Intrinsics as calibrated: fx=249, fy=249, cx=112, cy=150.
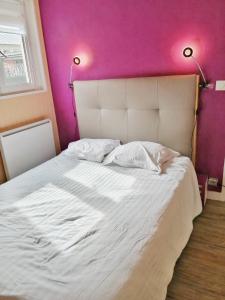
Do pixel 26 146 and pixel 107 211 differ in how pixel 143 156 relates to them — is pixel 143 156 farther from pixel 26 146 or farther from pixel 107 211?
pixel 26 146

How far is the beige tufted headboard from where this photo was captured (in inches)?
90.6

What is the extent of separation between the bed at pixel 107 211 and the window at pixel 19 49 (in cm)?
62

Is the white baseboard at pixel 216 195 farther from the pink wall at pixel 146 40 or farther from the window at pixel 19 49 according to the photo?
the window at pixel 19 49

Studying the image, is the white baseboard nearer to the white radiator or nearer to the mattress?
the mattress

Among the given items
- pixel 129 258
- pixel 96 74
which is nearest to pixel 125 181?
pixel 129 258

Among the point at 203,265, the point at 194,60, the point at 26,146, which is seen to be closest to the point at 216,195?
the point at 203,265

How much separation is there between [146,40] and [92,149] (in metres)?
1.18

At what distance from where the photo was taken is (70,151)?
2.69 meters

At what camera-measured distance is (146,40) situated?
2.39m

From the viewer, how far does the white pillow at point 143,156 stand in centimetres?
220

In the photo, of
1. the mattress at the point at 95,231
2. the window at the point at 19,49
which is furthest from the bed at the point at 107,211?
the window at the point at 19,49

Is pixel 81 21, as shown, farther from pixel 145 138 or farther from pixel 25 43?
pixel 145 138

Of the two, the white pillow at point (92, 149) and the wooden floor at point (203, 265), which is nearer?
the wooden floor at point (203, 265)

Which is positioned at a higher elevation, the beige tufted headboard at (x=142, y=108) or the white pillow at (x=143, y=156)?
the beige tufted headboard at (x=142, y=108)
